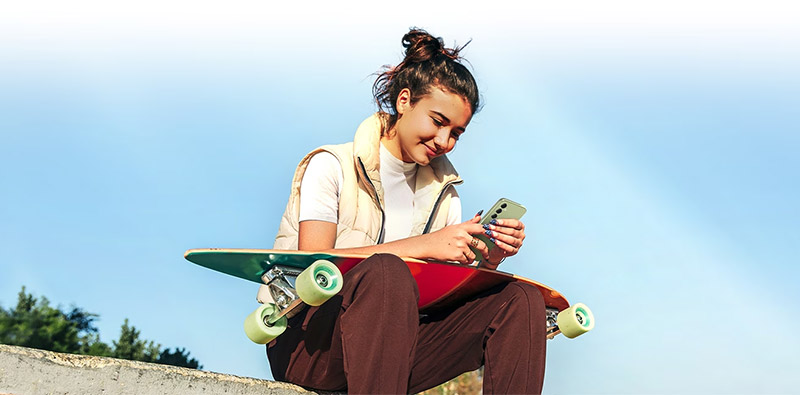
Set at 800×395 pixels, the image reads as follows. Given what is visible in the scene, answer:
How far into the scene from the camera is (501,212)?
2.52 meters

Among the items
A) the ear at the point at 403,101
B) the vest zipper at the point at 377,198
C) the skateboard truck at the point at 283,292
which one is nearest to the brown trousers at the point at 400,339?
the skateboard truck at the point at 283,292

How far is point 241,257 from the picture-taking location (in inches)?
89.0

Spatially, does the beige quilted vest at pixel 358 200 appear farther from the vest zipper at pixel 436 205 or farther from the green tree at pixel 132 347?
the green tree at pixel 132 347

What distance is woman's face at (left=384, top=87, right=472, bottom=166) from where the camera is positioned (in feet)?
9.61

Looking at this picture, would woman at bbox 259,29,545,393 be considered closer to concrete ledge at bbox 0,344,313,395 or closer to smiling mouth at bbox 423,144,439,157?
smiling mouth at bbox 423,144,439,157

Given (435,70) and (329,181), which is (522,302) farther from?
(435,70)

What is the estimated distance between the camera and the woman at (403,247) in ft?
6.68

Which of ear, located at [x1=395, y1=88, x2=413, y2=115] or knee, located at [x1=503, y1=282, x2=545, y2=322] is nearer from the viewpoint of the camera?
knee, located at [x1=503, y1=282, x2=545, y2=322]

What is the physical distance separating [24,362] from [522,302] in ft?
4.73

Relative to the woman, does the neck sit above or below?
above

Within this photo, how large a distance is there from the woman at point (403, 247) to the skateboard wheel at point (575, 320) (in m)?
0.20

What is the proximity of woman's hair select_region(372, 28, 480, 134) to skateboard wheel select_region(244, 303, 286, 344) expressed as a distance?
1.15m

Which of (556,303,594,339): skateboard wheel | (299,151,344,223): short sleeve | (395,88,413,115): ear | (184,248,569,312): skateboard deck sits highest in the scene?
(395,88,413,115): ear

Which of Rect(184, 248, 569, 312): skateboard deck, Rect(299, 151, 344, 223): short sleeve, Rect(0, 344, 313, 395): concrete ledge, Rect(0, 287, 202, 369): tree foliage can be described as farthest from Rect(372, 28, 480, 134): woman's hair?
Rect(0, 287, 202, 369): tree foliage
